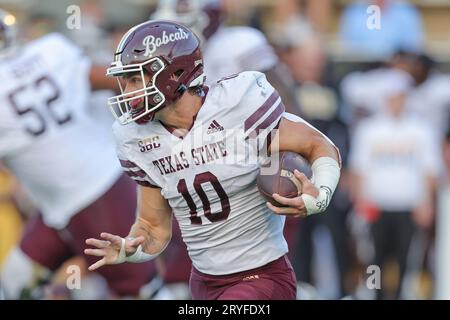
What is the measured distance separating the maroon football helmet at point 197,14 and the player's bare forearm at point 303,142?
2.35 meters

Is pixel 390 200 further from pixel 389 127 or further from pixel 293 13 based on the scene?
pixel 293 13

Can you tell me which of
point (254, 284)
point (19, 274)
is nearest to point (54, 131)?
point (19, 274)

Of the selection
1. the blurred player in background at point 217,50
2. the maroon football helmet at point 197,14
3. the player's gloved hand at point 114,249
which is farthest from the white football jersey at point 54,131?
the player's gloved hand at point 114,249

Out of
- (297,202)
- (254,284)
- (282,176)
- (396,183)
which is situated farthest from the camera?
(396,183)

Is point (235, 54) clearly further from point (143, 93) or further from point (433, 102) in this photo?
point (143, 93)

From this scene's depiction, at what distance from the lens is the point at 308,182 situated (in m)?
4.83

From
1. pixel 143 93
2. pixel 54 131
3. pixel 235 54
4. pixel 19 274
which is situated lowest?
pixel 19 274

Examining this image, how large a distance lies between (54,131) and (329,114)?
2536 millimetres

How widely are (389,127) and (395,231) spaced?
700 millimetres

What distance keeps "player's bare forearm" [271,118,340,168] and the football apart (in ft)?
0.10

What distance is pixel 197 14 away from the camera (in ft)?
24.4

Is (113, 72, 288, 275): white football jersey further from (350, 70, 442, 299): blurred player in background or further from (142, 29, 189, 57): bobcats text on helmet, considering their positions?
(350, 70, 442, 299): blurred player in background

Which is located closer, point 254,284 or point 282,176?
point 282,176
